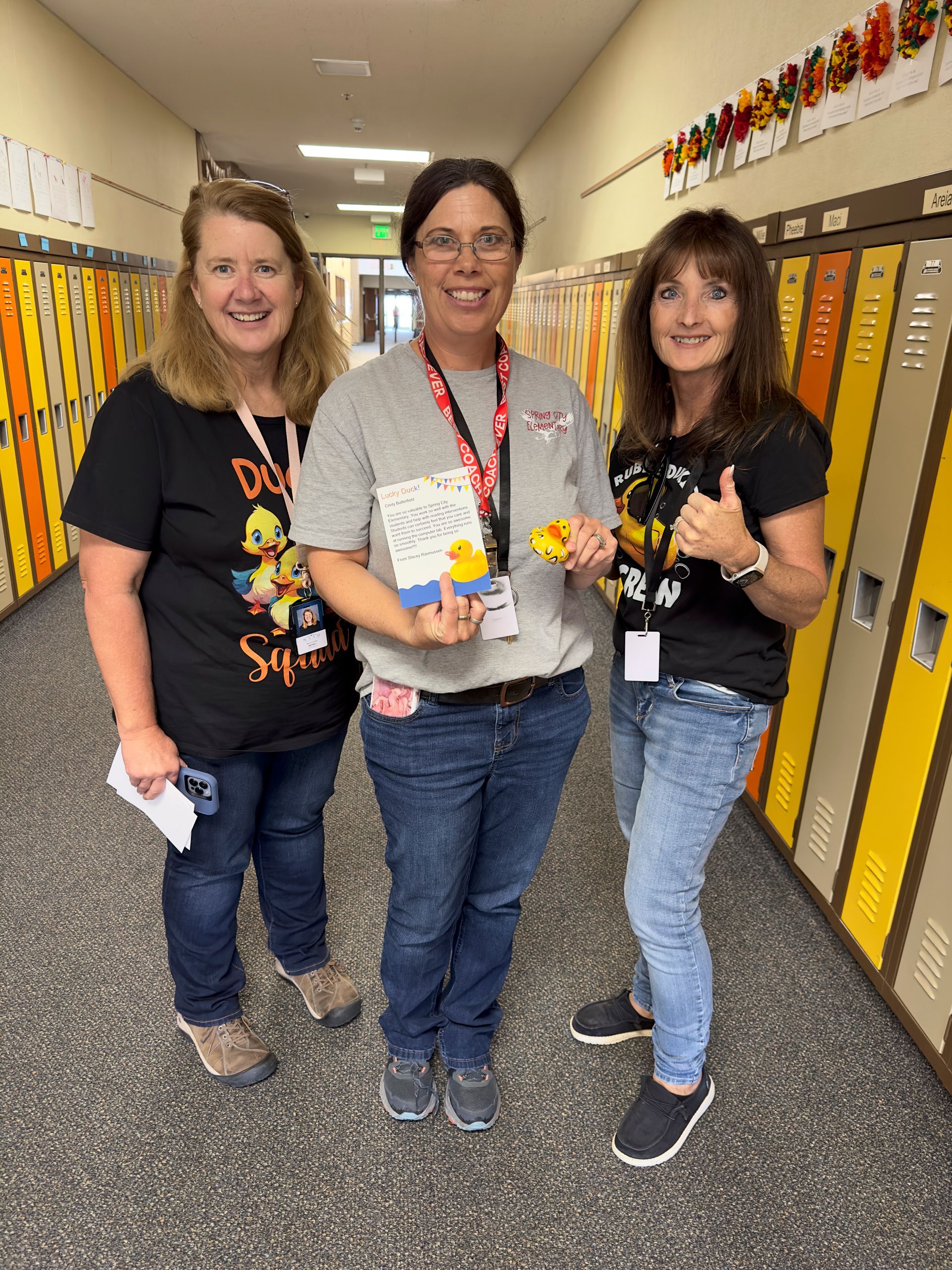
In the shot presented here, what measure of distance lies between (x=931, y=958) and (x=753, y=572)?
45.2 inches

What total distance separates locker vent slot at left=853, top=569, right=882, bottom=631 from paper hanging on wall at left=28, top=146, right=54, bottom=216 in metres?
4.88

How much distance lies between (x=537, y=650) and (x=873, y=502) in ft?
3.91

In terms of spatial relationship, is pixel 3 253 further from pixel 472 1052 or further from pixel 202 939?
pixel 472 1052

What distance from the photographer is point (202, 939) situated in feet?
5.24

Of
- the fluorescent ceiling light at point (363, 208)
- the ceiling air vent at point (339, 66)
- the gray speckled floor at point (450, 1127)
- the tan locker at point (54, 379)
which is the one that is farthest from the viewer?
the fluorescent ceiling light at point (363, 208)

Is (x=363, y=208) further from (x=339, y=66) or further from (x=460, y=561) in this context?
(x=460, y=561)

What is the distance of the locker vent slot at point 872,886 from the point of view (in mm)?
1995

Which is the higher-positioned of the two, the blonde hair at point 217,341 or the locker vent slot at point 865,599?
the blonde hair at point 217,341

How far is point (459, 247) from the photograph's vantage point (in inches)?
45.7

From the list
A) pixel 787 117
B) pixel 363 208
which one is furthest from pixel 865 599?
pixel 363 208

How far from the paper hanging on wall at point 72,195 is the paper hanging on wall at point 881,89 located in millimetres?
4820

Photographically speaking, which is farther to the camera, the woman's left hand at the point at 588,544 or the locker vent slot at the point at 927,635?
the locker vent slot at the point at 927,635

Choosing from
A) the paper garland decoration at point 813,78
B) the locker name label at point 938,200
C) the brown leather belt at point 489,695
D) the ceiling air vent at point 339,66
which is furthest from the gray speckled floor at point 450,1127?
the ceiling air vent at point 339,66

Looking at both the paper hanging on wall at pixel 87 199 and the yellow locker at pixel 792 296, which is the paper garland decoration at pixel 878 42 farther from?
the paper hanging on wall at pixel 87 199
